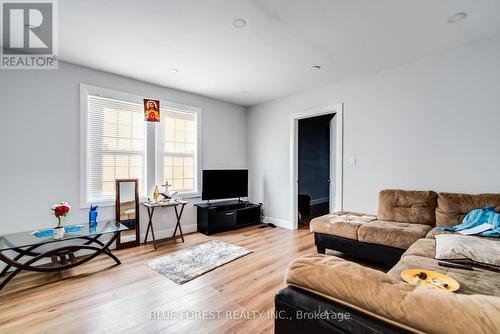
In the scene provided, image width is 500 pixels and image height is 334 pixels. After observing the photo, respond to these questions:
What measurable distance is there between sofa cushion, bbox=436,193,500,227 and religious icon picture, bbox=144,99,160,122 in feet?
14.0

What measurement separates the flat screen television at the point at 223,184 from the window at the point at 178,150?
0.93 feet

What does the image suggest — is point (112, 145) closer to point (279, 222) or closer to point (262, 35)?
point (262, 35)

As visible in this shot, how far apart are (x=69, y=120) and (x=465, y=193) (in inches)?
204

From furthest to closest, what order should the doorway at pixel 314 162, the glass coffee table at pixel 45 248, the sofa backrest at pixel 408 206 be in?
the doorway at pixel 314 162 < the sofa backrest at pixel 408 206 < the glass coffee table at pixel 45 248

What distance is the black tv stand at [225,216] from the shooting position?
13.7ft

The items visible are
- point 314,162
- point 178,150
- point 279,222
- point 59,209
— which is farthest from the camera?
point 314,162

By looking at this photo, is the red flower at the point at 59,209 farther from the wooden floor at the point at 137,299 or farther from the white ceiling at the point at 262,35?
the white ceiling at the point at 262,35

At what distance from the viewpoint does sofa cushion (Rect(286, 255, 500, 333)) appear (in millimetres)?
676

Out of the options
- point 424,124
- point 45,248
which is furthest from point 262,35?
point 45,248

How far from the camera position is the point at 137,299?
210cm
